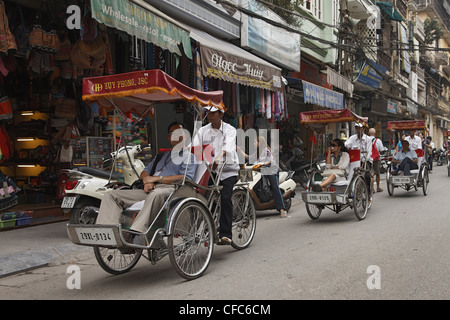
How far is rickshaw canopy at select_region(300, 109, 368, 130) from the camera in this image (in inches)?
393

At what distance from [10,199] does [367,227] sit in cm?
629

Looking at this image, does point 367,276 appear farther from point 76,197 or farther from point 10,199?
point 10,199

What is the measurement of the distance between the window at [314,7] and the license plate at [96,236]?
15579mm

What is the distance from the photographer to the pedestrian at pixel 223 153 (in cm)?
581

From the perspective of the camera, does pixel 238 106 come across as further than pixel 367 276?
Yes

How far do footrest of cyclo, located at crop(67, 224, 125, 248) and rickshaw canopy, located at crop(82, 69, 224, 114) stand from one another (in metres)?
1.48

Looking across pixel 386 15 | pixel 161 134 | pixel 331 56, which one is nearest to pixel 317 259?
pixel 161 134

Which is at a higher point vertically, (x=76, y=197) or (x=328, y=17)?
(x=328, y=17)

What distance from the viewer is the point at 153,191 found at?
16.0 feet

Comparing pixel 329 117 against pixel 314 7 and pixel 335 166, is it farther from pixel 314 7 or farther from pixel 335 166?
pixel 314 7

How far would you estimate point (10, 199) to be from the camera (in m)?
→ 7.99
